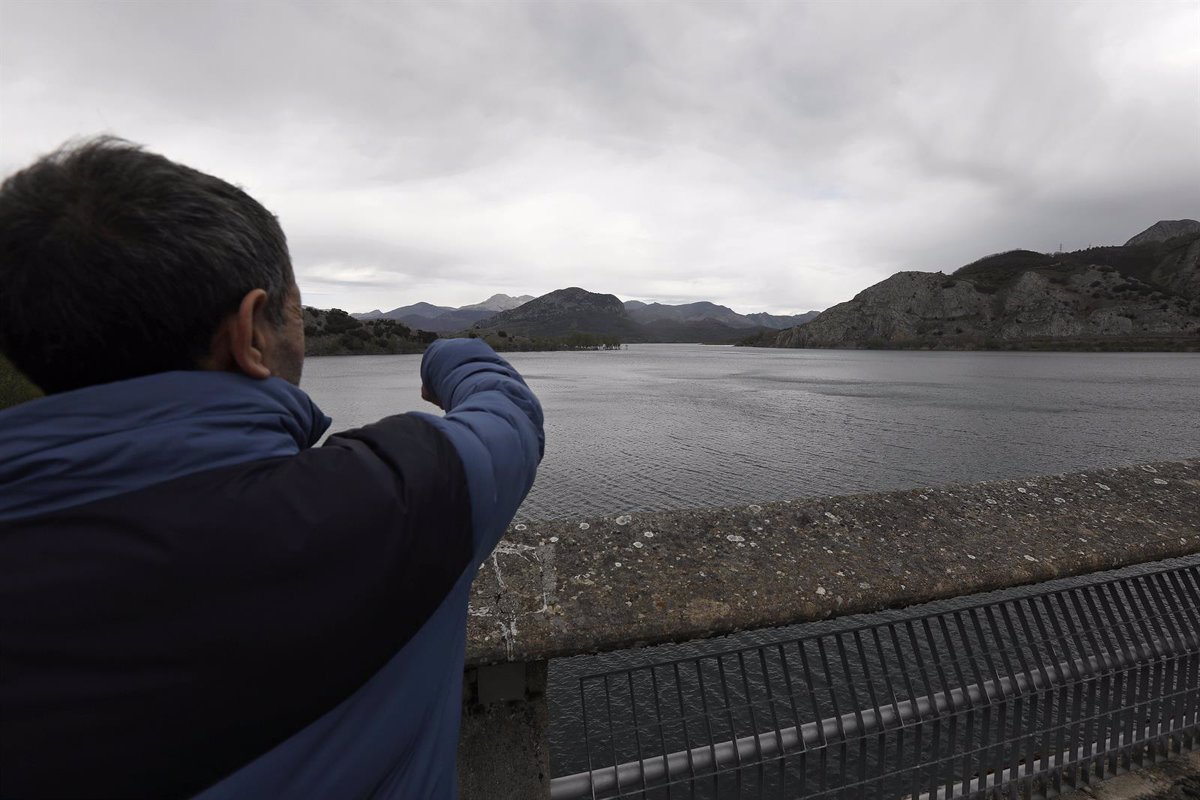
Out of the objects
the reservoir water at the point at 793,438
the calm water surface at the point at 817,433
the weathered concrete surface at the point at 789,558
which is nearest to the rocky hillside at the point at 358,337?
the calm water surface at the point at 817,433

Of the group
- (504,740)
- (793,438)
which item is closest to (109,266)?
(504,740)

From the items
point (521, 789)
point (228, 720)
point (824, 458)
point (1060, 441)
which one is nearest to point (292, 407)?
point (228, 720)

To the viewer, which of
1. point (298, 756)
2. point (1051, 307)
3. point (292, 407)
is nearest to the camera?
point (298, 756)

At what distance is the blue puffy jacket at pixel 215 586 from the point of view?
0.71 meters

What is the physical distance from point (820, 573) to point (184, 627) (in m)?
2.10

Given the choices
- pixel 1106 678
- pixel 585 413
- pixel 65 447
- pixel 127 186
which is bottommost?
pixel 585 413

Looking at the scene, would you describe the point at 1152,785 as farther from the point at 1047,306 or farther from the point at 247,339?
the point at 1047,306

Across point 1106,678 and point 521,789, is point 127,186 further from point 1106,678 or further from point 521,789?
point 1106,678

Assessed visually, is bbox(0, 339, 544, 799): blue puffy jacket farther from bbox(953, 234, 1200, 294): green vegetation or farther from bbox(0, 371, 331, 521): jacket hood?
bbox(953, 234, 1200, 294): green vegetation

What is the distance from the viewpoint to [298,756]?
900 mm

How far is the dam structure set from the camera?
212 centimetres

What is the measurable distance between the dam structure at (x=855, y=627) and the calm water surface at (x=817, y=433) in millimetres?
17670

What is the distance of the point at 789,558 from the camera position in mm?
2373

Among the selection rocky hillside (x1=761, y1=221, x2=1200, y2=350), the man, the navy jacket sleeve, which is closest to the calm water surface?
the navy jacket sleeve
